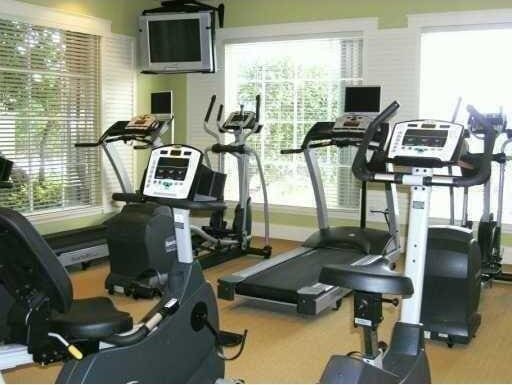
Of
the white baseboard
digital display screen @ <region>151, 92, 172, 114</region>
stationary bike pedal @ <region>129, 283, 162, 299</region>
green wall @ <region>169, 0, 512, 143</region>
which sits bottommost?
stationary bike pedal @ <region>129, 283, 162, 299</region>

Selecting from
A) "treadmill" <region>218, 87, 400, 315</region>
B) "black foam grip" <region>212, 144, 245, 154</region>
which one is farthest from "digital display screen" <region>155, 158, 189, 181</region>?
"black foam grip" <region>212, 144, 245, 154</region>

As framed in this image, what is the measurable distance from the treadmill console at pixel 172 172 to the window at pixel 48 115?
344 cm

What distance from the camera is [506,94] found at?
603 cm

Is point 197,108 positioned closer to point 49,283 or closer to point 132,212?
point 132,212

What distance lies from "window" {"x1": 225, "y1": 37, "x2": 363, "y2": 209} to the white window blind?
119 cm

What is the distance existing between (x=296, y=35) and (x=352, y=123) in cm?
217

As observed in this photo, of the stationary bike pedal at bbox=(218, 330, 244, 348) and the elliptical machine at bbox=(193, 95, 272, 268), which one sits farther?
the elliptical machine at bbox=(193, 95, 272, 268)

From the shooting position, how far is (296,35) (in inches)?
271

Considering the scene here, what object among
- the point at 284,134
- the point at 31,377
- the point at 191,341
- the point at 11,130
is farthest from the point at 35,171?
the point at 191,341

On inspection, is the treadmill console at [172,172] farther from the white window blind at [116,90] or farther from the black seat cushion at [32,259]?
the white window blind at [116,90]

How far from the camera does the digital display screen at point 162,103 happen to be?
600 cm

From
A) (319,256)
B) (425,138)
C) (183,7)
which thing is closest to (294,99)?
(183,7)

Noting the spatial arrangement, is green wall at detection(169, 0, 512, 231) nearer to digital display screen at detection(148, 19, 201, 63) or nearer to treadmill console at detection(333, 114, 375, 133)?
digital display screen at detection(148, 19, 201, 63)

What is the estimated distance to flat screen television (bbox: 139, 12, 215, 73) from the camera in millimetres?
6877
